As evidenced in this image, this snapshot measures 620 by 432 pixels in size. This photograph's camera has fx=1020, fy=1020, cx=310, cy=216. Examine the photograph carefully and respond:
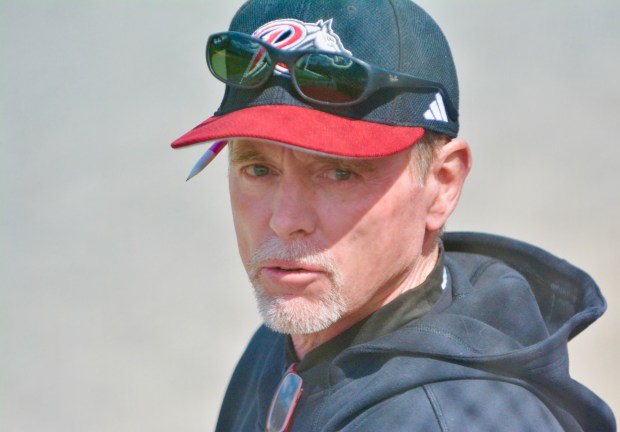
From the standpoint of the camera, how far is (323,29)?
2004 millimetres

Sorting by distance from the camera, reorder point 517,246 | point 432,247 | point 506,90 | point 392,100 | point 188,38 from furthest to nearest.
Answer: point 188,38
point 506,90
point 517,246
point 432,247
point 392,100

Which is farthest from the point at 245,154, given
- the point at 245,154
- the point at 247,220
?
the point at 247,220

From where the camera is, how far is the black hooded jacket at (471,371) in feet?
6.12

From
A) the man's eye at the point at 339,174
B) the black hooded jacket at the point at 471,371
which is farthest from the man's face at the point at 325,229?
the black hooded jacket at the point at 471,371

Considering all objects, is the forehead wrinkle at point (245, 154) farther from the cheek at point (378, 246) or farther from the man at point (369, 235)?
the cheek at point (378, 246)

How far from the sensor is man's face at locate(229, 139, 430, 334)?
6.68ft

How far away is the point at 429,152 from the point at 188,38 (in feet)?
16.2

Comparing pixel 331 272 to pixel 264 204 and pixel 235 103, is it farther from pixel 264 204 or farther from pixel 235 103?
pixel 235 103

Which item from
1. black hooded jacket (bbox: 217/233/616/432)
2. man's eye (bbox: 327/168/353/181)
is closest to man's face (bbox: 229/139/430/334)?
man's eye (bbox: 327/168/353/181)

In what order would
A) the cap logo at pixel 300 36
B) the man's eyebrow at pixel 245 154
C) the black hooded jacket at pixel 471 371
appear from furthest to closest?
the man's eyebrow at pixel 245 154, the cap logo at pixel 300 36, the black hooded jacket at pixel 471 371

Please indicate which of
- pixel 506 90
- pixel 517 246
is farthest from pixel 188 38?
pixel 517 246

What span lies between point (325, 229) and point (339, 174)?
0.11 m

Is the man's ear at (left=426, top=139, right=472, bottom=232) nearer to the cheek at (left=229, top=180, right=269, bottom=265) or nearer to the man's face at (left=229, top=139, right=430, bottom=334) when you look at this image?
the man's face at (left=229, top=139, right=430, bottom=334)

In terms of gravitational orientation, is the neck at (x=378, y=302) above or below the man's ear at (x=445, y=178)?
below
